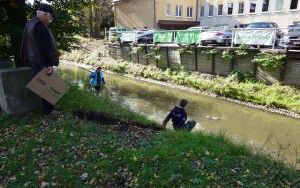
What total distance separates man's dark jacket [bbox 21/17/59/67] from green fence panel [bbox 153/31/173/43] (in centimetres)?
1818

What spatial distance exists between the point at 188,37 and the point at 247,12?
20.1 m

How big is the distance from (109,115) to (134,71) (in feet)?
58.5

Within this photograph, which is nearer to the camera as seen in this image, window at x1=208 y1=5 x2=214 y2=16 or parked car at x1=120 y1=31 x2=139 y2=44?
parked car at x1=120 y1=31 x2=139 y2=44

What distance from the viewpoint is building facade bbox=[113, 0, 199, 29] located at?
141ft

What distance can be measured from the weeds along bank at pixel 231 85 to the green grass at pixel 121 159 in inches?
405

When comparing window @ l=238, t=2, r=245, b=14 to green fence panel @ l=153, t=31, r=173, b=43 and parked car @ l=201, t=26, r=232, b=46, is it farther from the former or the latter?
parked car @ l=201, t=26, r=232, b=46

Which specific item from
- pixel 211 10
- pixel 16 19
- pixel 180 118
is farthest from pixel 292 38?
pixel 211 10

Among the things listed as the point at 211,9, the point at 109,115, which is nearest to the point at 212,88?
the point at 109,115

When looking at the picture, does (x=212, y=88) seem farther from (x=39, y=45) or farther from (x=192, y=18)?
(x=192, y=18)

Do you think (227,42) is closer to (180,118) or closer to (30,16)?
(180,118)

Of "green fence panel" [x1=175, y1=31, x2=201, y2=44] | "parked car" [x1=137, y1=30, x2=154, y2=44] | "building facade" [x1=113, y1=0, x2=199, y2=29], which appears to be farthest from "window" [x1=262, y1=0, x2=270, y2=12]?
"green fence panel" [x1=175, y1=31, x2=201, y2=44]

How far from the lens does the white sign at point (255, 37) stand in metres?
17.7

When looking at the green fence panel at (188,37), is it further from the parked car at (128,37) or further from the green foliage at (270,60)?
the parked car at (128,37)

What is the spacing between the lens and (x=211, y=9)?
1762 inches
